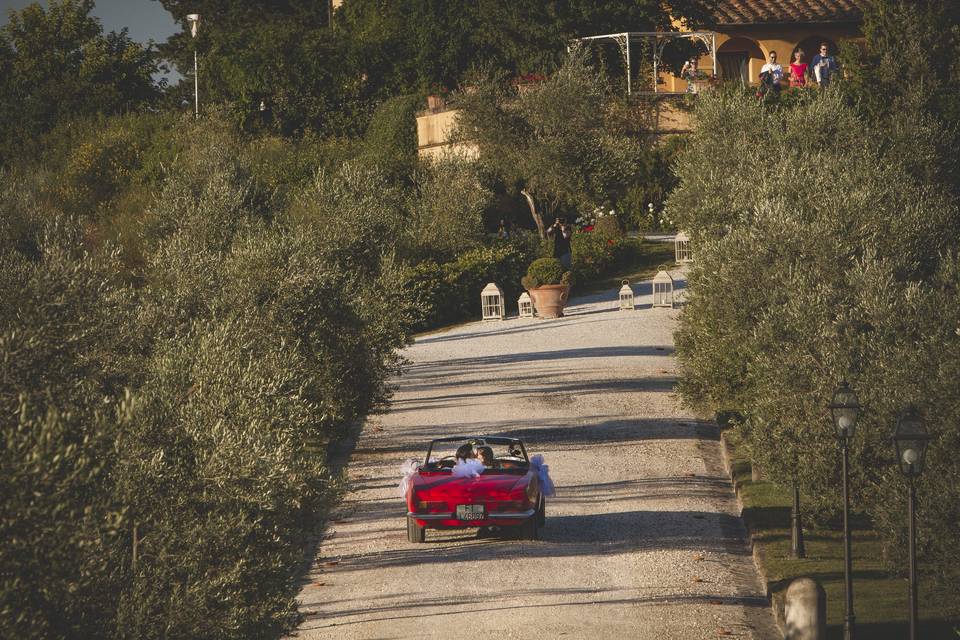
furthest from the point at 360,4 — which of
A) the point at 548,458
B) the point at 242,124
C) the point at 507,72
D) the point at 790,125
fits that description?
the point at 548,458

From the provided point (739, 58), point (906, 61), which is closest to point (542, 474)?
point (906, 61)

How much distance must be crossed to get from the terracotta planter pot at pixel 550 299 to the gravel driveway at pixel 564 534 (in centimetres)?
595

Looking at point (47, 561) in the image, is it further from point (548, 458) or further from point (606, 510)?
point (548, 458)

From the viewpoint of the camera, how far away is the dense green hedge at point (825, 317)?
47.2 feet

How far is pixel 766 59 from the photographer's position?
52438 millimetres

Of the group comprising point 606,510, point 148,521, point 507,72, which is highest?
point 507,72

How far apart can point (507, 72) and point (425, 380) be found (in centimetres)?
2084

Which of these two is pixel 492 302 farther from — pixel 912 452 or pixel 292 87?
pixel 912 452

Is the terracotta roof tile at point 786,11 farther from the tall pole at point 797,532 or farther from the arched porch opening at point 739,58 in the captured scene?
the tall pole at point 797,532

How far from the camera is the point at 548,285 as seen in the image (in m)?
36.1

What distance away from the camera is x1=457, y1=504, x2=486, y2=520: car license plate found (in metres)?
15.5

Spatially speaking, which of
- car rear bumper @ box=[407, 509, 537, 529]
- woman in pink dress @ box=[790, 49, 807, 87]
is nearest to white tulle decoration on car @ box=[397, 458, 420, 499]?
car rear bumper @ box=[407, 509, 537, 529]

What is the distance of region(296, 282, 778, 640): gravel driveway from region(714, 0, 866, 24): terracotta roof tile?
25888 millimetres

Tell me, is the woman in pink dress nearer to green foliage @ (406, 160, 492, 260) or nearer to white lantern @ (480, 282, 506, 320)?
green foliage @ (406, 160, 492, 260)
